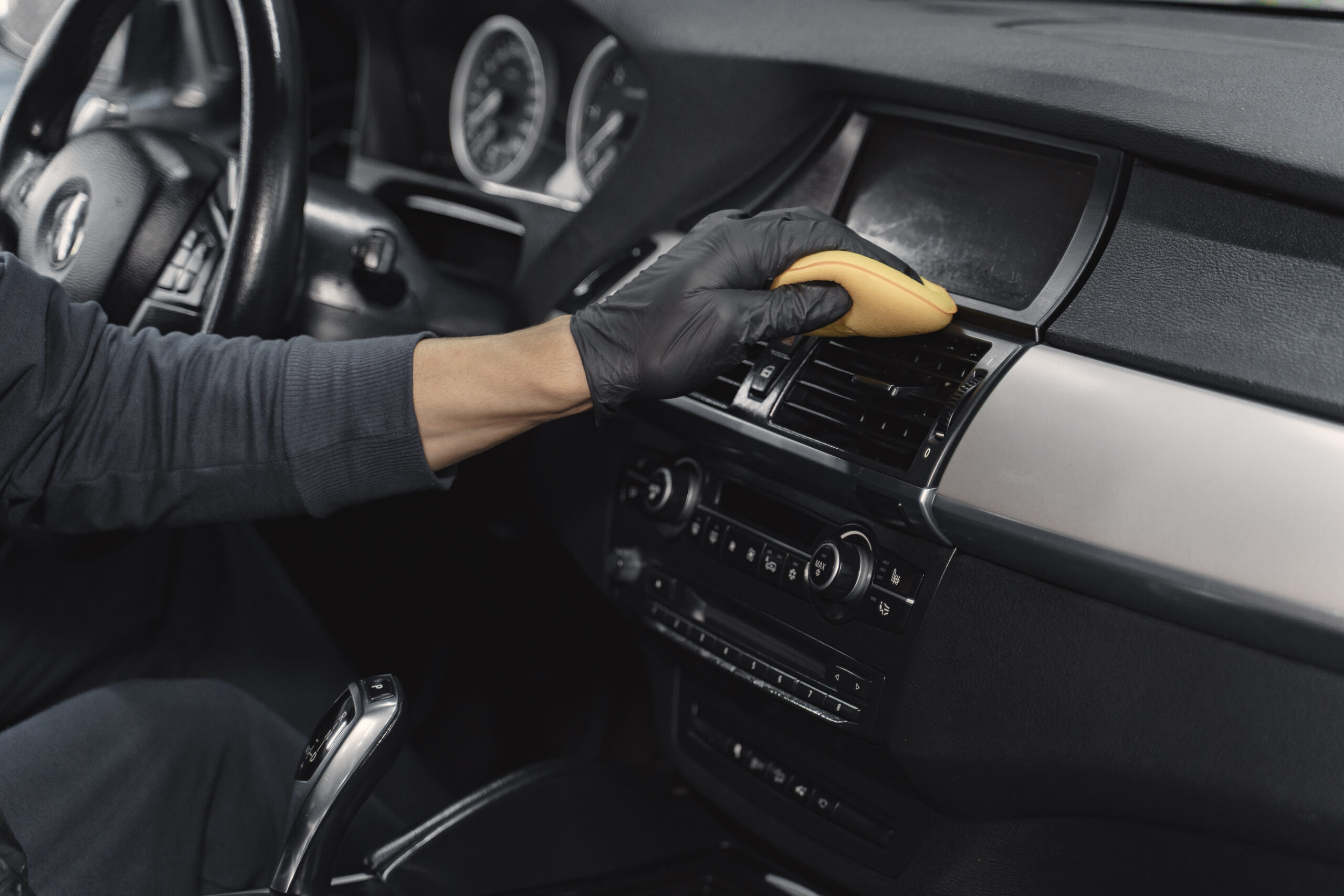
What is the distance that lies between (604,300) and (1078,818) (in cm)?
60

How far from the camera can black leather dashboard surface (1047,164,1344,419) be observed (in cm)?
80

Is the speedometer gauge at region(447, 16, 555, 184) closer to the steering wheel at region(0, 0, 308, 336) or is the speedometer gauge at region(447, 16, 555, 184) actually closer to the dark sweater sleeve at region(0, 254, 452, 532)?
the steering wheel at region(0, 0, 308, 336)

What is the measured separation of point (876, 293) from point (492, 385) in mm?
320

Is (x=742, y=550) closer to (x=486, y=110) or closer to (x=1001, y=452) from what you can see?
(x=1001, y=452)

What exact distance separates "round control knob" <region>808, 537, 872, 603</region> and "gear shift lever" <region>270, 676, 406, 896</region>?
1.22 feet

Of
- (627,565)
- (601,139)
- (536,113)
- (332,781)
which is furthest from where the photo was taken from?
(536,113)

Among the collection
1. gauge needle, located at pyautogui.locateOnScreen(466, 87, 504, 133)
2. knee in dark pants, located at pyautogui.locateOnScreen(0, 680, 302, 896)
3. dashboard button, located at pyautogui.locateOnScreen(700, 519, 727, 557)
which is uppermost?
gauge needle, located at pyautogui.locateOnScreen(466, 87, 504, 133)

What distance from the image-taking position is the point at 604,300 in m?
0.93

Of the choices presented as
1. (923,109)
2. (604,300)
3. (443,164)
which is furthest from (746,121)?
(443,164)

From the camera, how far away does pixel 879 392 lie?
967mm

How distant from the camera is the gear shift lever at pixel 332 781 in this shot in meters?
0.90

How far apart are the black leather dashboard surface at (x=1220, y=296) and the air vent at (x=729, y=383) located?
0.28m

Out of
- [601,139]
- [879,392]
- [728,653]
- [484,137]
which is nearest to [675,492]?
[728,653]

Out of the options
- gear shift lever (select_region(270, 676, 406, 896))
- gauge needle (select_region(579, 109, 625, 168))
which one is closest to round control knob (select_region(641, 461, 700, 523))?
gear shift lever (select_region(270, 676, 406, 896))
